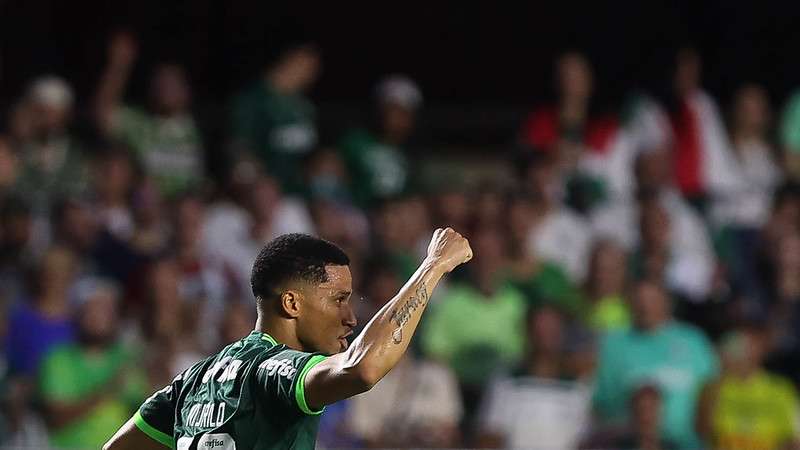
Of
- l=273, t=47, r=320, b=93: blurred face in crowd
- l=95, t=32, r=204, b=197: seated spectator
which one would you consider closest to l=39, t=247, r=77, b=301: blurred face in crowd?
l=95, t=32, r=204, b=197: seated spectator

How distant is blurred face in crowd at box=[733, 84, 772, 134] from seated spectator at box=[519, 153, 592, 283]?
1.81m

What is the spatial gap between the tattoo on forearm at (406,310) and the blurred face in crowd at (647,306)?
6179 millimetres

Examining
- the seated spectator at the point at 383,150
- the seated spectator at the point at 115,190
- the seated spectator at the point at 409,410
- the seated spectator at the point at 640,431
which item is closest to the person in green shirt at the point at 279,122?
the seated spectator at the point at 383,150

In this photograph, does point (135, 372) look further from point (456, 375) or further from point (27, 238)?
point (456, 375)

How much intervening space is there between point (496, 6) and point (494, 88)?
2.60 ft

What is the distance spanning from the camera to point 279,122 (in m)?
12.1

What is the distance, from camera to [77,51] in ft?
45.0

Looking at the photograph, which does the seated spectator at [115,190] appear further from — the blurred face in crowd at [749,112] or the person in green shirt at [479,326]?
the blurred face in crowd at [749,112]

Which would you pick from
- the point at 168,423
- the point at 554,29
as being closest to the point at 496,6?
the point at 554,29

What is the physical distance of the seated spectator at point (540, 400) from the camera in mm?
10430

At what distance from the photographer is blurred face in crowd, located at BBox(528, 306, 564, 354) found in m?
10.6

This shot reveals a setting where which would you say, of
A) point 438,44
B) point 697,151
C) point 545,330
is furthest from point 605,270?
point 438,44

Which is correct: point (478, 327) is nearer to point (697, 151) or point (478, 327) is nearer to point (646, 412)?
point (646, 412)

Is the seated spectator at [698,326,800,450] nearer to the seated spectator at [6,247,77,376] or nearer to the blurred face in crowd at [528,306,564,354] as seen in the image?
the blurred face in crowd at [528,306,564,354]
